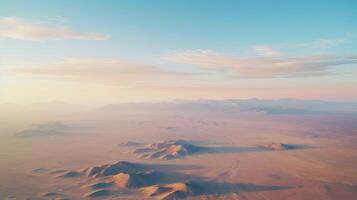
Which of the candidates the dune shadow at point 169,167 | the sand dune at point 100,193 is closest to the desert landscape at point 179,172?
the dune shadow at point 169,167

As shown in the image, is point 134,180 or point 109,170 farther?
point 109,170

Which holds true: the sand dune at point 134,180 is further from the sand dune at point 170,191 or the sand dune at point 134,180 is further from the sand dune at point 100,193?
the sand dune at point 100,193

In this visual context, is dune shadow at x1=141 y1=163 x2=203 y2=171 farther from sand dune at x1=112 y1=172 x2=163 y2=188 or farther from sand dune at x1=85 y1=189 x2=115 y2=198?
sand dune at x1=85 y1=189 x2=115 y2=198

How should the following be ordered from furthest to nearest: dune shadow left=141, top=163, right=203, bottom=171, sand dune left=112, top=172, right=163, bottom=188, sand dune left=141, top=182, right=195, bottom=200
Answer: dune shadow left=141, top=163, right=203, bottom=171
sand dune left=112, top=172, right=163, bottom=188
sand dune left=141, top=182, right=195, bottom=200

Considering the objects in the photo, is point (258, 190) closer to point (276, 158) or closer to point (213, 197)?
point (213, 197)

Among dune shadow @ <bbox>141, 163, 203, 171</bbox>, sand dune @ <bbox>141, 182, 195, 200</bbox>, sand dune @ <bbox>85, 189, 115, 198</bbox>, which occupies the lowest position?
dune shadow @ <bbox>141, 163, 203, 171</bbox>

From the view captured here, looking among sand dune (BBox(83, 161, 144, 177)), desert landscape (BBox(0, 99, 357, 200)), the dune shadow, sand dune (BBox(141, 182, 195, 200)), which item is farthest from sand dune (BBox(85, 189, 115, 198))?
the dune shadow

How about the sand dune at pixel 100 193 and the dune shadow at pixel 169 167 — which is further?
the dune shadow at pixel 169 167

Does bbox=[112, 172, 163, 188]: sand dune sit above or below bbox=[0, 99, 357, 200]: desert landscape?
above

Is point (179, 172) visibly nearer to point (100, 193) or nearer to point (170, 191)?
point (170, 191)

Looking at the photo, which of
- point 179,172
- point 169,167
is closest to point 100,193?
point 179,172

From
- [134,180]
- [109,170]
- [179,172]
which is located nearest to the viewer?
[134,180]

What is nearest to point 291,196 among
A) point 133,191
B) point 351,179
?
point 351,179
